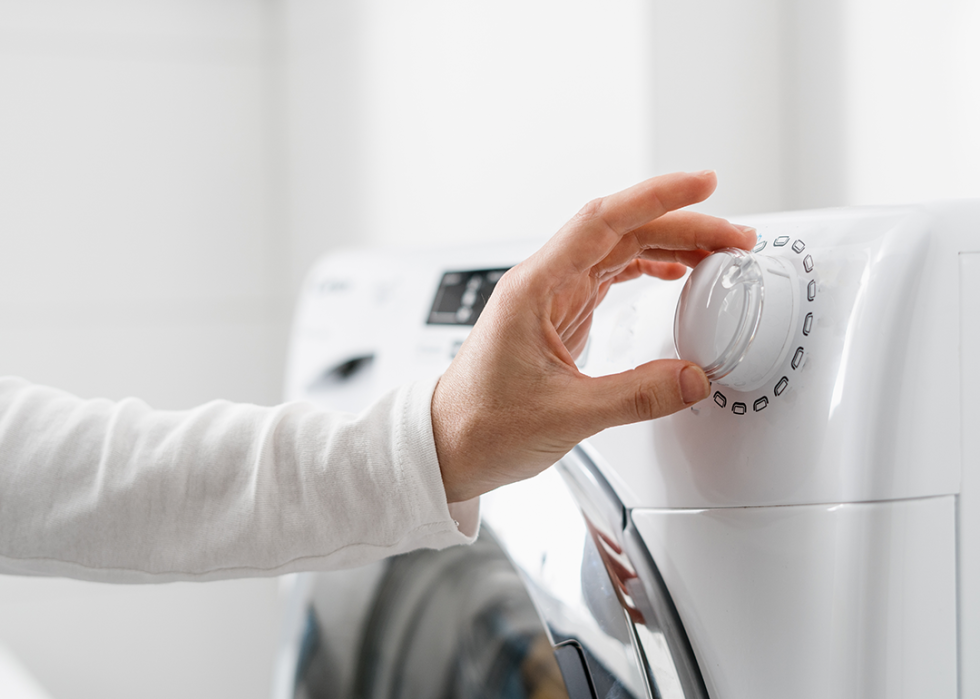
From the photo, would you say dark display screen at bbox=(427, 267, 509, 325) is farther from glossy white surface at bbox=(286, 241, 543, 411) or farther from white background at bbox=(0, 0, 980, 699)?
white background at bbox=(0, 0, 980, 699)

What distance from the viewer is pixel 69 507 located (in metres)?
0.44

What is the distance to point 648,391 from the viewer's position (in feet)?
1.07

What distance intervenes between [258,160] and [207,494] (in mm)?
1044

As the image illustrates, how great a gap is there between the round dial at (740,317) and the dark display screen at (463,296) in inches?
7.7

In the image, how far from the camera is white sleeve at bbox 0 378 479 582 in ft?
1.32

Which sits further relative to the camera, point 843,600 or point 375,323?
point 375,323

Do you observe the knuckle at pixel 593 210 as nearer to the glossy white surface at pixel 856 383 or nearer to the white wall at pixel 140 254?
the glossy white surface at pixel 856 383

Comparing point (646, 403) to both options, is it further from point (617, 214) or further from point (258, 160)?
point (258, 160)

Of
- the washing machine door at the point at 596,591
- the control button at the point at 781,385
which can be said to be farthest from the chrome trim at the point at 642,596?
the control button at the point at 781,385

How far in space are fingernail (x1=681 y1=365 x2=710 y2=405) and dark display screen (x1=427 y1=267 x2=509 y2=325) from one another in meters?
0.20

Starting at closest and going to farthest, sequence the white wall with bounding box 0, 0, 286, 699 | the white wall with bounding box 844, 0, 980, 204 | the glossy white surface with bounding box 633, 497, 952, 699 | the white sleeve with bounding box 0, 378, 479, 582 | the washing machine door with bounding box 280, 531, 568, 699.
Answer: the glossy white surface with bounding box 633, 497, 952, 699, the white sleeve with bounding box 0, 378, 479, 582, the white wall with bounding box 844, 0, 980, 204, the washing machine door with bounding box 280, 531, 568, 699, the white wall with bounding box 0, 0, 286, 699

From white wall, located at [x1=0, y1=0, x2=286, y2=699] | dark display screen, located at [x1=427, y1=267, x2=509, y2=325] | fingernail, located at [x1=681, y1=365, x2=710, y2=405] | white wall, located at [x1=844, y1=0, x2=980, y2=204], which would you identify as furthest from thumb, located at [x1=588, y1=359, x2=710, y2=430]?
white wall, located at [x1=0, y1=0, x2=286, y2=699]

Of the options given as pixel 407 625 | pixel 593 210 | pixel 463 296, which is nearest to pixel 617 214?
pixel 593 210

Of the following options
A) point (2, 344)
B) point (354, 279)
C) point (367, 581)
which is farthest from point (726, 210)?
point (2, 344)
